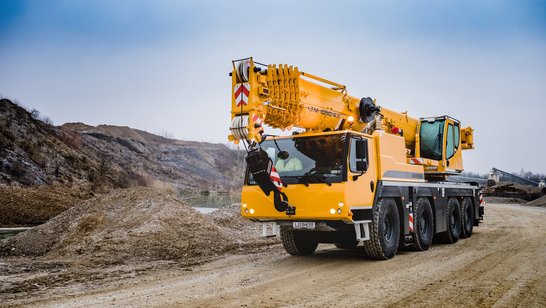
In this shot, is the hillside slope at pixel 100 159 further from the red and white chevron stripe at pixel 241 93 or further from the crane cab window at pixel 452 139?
the crane cab window at pixel 452 139

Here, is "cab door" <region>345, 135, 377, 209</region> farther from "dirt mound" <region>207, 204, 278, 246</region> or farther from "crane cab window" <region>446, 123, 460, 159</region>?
"crane cab window" <region>446, 123, 460, 159</region>

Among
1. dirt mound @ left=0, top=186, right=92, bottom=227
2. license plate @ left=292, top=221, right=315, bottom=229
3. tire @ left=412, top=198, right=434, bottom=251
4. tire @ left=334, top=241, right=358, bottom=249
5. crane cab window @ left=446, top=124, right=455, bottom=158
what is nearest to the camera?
license plate @ left=292, top=221, right=315, bottom=229

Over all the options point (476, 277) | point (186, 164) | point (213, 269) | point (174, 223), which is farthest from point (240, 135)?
point (186, 164)

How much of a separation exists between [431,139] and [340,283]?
7.86 meters

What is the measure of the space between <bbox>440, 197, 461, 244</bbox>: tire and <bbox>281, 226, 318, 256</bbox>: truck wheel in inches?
187

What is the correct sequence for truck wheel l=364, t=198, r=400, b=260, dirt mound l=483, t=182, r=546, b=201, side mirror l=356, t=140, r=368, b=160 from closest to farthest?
side mirror l=356, t=140, r=368, b=160, truck wheel l=364, t=198, r=400, b=260, dirt mound l=483, t=182, r=546, b=201

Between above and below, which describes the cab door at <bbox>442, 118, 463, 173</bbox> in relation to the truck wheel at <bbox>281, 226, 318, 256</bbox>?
above

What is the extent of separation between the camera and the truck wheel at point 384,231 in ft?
33.4

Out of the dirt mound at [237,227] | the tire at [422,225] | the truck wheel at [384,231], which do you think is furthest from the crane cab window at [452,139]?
the dirt mound at [237,227]

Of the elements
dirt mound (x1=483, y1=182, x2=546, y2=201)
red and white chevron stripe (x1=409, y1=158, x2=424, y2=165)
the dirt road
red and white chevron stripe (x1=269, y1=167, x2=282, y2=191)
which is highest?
red and white chevron stripe (x1=409, y1=158, x2=424, y2=165)

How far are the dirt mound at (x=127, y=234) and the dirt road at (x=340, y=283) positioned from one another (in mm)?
2007

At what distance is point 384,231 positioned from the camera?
1059cm

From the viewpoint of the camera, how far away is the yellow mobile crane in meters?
9.16

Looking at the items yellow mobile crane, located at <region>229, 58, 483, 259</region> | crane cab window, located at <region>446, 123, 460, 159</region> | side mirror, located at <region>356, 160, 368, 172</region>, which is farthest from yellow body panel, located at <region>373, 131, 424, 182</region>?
crane cab window, located at <region>446, 123, 460, 159</region>
